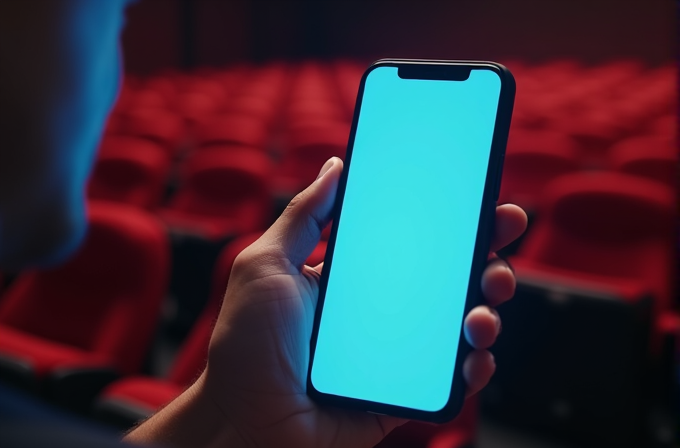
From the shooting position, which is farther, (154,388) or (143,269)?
(143,269)

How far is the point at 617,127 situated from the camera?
2627mm

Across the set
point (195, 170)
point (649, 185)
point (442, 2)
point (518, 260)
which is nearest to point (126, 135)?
point (195, 170)

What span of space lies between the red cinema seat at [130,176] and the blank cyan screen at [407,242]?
1.66 metres

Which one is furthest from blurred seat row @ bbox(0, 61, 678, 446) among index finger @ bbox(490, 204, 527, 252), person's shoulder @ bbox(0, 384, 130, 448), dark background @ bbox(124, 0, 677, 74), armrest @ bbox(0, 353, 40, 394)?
dark background @ bbox(124, 0, 677, 74)

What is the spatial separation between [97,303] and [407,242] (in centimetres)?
81

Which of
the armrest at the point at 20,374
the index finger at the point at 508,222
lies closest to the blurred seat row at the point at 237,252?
the armrest at the point at 20,374

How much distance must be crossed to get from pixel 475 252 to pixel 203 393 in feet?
0.63

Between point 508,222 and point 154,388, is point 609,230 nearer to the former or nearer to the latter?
point 154,388

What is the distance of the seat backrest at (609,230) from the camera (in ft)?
4.27

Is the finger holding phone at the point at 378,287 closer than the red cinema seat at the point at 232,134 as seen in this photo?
Yes

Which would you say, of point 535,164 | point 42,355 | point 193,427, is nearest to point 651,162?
point 535,164

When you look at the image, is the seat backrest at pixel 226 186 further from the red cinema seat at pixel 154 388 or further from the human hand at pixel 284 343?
Result: the human hand at pixel 284 343

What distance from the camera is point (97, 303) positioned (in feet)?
3.59

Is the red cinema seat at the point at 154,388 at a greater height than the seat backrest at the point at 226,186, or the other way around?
the red cinema seat at the point at 154,388
